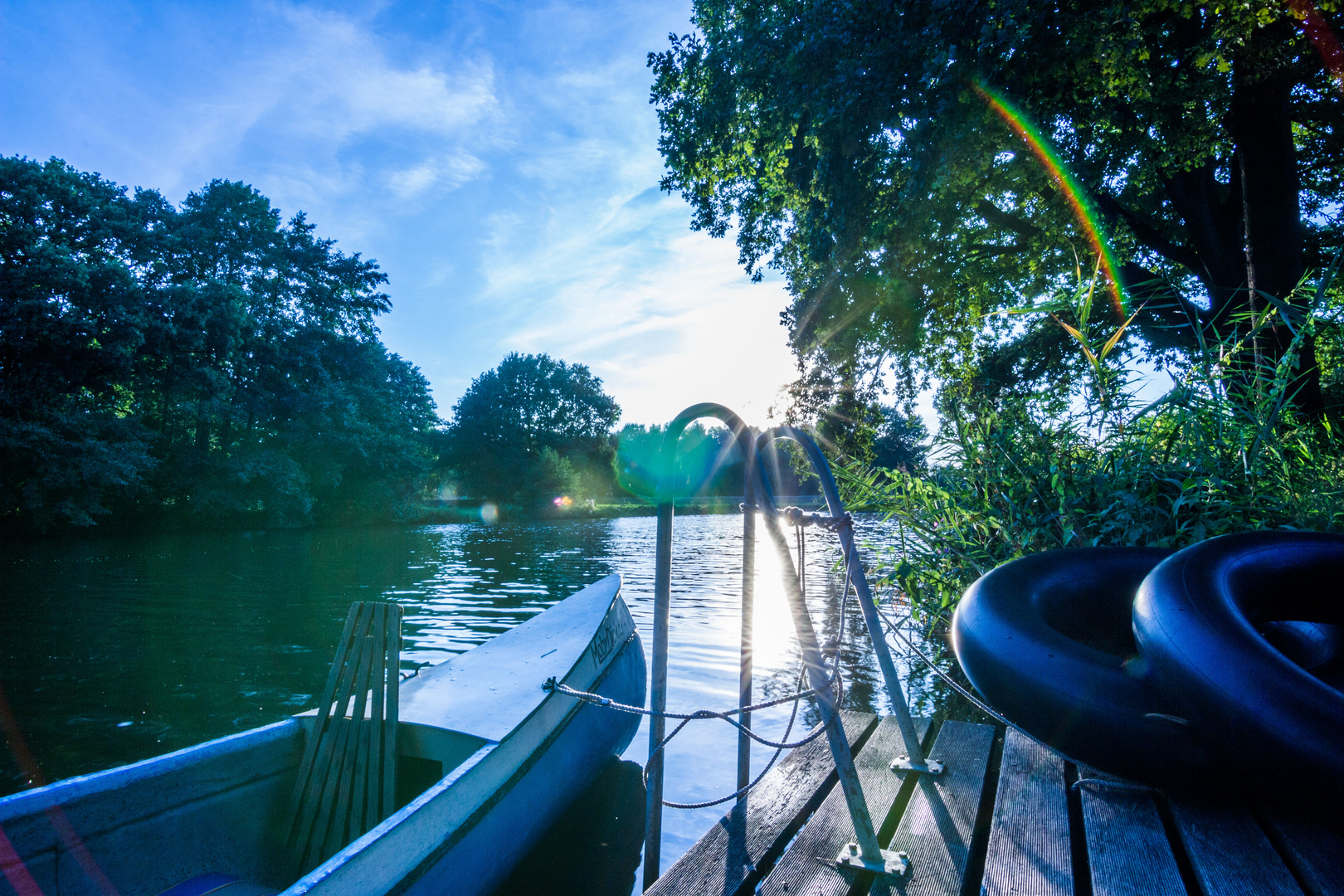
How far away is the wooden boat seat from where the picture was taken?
131 inches

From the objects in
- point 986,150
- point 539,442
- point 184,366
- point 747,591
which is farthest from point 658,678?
point 539,442

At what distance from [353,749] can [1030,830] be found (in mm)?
3266

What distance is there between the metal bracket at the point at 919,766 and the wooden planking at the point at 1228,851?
2.58 ft

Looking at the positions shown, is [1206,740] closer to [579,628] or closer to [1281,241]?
[579,628]

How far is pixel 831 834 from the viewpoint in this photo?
2.17m

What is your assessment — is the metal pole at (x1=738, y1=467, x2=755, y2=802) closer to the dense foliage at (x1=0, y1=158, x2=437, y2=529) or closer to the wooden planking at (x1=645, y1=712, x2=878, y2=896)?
the wooden planking at (x1=645, y1=712, x2=878, y2=896)

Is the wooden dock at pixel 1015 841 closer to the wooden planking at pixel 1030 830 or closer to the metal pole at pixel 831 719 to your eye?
the wooden planking at pixel 1030 830

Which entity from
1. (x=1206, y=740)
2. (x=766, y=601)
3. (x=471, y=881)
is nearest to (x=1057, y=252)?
(x=766, y=601)

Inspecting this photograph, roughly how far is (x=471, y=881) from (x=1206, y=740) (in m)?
3.24

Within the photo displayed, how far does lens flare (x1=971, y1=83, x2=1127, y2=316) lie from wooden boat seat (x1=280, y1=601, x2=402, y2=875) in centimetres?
652

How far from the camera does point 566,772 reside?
4.44 m

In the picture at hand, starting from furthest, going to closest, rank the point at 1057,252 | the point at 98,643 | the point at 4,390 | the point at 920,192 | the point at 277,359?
the point at 277,359 → the point at 4,390 → the point at 1057,252 → the point at 98,643 → the point at 920,192

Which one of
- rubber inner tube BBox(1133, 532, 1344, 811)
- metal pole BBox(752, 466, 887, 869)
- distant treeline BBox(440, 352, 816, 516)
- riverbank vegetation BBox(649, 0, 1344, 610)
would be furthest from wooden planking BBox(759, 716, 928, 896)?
distant treeline BBox(440, 352, 816, 516)

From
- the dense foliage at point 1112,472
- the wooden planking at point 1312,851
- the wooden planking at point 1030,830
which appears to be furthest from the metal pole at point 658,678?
the dense foliage at point 1112,472
